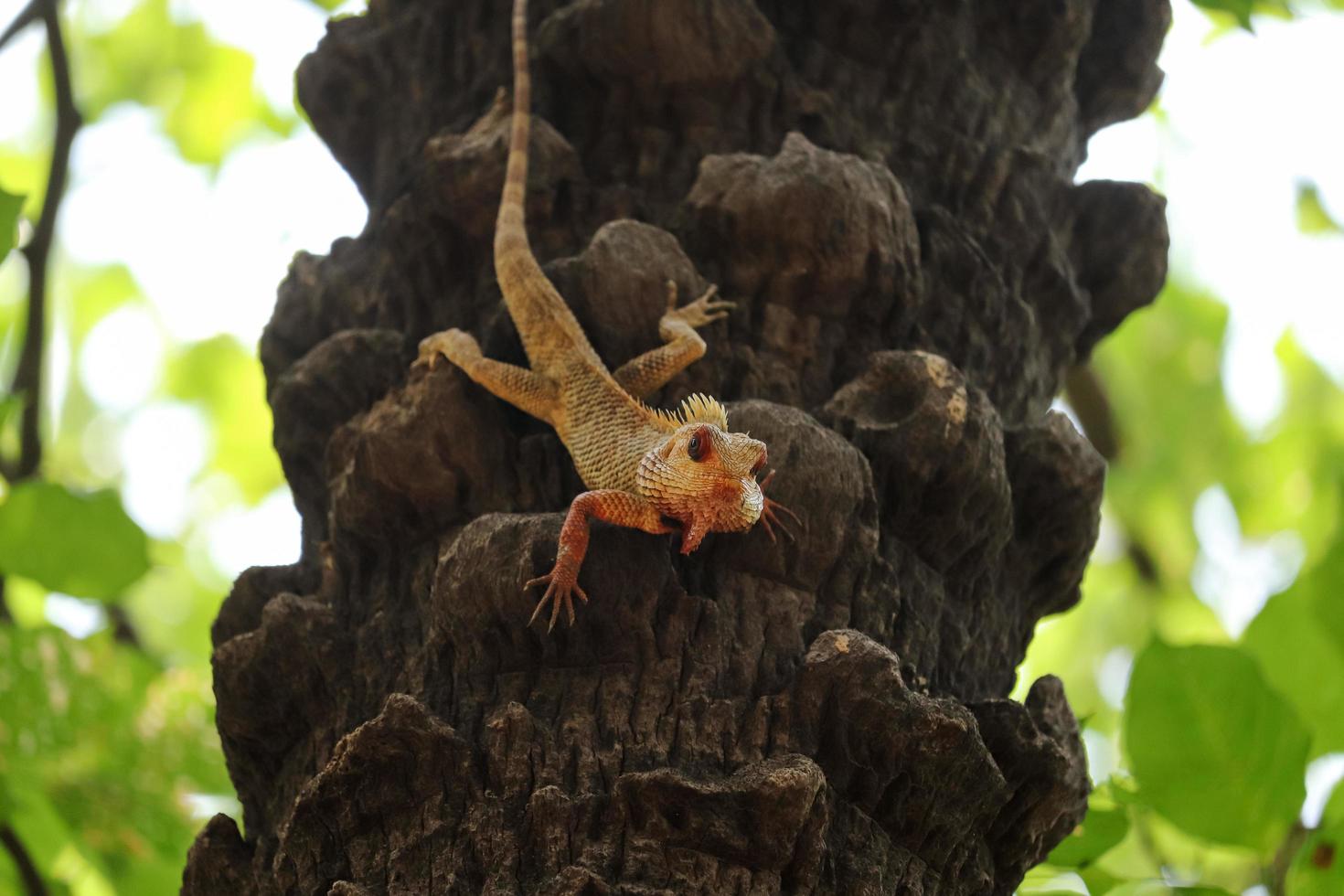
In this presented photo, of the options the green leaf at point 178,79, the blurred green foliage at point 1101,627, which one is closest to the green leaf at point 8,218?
the blurred green foliage at point 1101,627

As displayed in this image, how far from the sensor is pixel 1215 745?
2824mm

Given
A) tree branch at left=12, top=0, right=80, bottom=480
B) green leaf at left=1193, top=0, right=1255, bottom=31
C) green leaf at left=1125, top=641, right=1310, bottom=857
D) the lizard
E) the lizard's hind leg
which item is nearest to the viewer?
the lizard

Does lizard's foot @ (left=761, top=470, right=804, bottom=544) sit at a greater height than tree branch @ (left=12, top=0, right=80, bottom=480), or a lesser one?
lesser

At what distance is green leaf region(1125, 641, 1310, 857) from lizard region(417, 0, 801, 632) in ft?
3.19

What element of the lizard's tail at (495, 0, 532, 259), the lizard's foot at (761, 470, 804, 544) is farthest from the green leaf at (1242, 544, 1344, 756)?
the lizard's tail at (495, 0, 532, 259)

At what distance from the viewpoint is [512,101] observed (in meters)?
3.33

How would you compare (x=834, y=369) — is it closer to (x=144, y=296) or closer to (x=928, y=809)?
(x=928, y=809)

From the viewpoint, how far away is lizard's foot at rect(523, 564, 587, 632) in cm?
243

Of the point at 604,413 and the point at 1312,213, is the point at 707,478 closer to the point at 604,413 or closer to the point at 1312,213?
the point at 604,413

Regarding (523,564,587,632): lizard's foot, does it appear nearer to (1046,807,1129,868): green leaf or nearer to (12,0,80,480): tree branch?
(1046,807,1129,868): green leaf

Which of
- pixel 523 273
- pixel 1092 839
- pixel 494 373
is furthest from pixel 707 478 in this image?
pixel 1092 839

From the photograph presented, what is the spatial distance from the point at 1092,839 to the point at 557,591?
54.5 inches

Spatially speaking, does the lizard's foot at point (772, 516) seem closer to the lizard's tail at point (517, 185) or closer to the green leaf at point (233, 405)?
the lizard's tail at point (517, 185)

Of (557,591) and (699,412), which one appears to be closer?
(557,591)
